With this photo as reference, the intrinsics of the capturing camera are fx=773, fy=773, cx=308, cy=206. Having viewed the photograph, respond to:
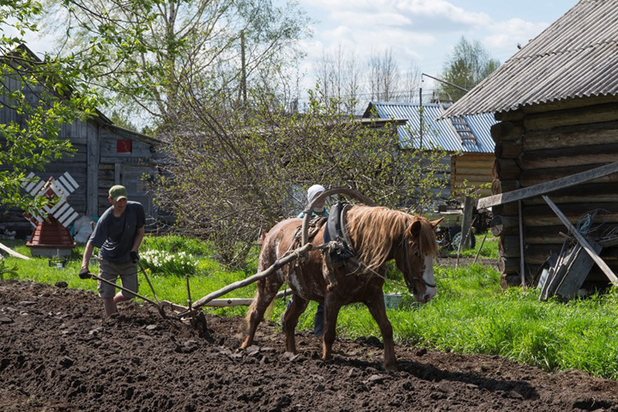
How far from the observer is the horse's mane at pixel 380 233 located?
6.17 meters

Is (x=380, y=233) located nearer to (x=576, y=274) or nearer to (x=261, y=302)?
(x=261, y=302)

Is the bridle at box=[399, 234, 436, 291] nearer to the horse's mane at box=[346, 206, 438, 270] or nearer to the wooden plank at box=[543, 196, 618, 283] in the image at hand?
the horse's mane at box=[346, 206, 438, 270]

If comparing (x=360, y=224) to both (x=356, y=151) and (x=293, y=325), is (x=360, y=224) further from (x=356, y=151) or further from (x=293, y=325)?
(x=356, y=151)

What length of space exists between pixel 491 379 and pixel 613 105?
18.2ft

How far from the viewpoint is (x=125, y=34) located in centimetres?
915

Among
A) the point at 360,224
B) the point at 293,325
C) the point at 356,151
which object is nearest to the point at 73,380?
the point at 293,325

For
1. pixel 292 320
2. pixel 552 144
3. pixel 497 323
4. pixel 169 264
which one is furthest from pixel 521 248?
pixel 169 264

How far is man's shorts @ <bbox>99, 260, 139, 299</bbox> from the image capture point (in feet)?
28.9

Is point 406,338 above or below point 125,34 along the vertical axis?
below

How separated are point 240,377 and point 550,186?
631cm

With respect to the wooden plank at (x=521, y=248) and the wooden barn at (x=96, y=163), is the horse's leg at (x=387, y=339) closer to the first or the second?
the wooden plank at (x=521, y=248)

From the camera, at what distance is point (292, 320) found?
7.30 m

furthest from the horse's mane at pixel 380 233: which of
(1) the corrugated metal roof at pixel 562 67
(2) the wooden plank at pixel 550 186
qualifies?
(2) the wooden plank at pixel 550 186

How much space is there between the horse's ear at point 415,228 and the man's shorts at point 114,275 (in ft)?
13.1
